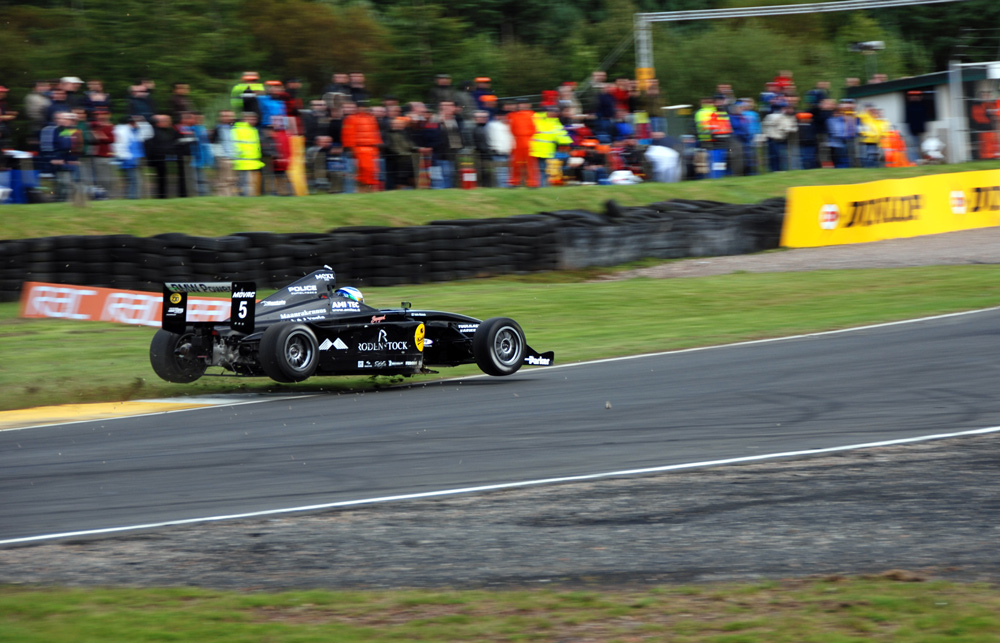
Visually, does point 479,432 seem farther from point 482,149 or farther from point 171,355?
point 482,149

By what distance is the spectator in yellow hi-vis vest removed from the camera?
57.8 feet

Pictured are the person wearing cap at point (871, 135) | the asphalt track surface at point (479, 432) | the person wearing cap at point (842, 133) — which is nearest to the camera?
the asphalt track surface at point (479, 432)

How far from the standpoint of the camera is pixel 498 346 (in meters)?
11.0

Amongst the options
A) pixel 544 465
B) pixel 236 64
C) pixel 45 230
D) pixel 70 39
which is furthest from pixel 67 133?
pixel 236 64

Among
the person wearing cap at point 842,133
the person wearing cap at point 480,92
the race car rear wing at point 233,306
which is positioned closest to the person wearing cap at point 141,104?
the person wearing cap at point 480,92

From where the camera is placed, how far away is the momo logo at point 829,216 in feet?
71.3

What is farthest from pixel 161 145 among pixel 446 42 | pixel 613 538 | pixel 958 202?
pixel 446 42

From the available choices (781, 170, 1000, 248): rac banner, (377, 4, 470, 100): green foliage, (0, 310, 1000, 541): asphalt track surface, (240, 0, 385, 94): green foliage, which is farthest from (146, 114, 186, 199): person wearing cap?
(240, 0, 385, 94): green foliage

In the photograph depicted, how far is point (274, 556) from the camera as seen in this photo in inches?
214

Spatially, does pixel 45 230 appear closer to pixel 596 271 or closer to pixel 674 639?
pixel 596 271

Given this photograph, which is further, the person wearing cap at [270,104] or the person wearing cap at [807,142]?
the person wearing cap at [807,142]

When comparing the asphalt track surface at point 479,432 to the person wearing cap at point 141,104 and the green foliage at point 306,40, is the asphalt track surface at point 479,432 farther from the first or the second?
the green foliage at point 306,40

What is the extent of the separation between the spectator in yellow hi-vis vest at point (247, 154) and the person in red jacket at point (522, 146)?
4.28m

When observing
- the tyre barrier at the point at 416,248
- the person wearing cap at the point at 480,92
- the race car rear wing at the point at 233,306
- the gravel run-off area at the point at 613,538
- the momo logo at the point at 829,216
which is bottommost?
the gravel run-off area at the point at 613,538
